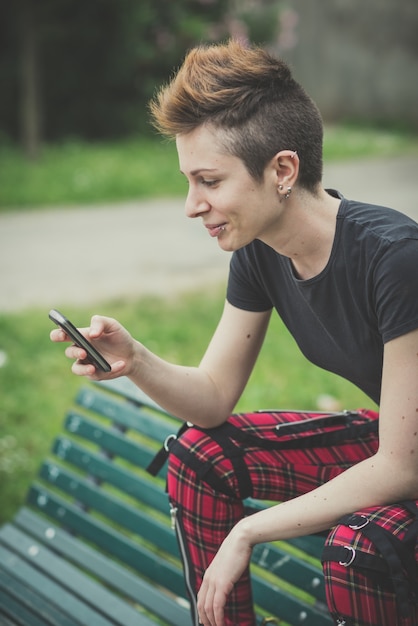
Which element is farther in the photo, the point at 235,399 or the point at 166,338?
the point at 166,338

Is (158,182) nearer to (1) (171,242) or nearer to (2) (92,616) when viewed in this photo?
(1) (171,242)

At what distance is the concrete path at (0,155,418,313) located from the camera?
250 inches

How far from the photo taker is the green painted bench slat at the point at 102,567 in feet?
8.41

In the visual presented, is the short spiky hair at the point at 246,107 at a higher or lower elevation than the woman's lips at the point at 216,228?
higher

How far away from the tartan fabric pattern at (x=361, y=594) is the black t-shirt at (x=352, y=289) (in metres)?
0.41

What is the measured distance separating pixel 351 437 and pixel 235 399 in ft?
1.02

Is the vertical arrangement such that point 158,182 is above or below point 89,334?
above

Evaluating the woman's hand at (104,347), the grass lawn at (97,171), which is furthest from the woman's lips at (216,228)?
the grass lawn at (97,171)

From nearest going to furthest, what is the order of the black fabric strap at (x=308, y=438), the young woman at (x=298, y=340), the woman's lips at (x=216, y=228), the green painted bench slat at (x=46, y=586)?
the young woman at (x=298, y=340), the woman's lips at (x=216, y=228), the black fabric strap at (x=308, y=438), the green painted bench slat at (x=46, y=586)

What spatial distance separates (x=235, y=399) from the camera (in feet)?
8.17

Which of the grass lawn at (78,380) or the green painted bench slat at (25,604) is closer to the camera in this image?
the green painted bench slat at (25,604)

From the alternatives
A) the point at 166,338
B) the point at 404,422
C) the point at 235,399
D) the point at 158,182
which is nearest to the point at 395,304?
the point at 404,422

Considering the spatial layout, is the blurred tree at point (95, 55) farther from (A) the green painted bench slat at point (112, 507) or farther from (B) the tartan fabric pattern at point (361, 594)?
(B) the tartan fabric pattern at point (361, 594)

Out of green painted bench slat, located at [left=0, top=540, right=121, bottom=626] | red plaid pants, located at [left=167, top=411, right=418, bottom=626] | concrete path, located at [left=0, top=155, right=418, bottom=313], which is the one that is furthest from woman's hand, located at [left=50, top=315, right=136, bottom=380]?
concrete path, located at [left=0, top=155, right=418, bottom=313]
